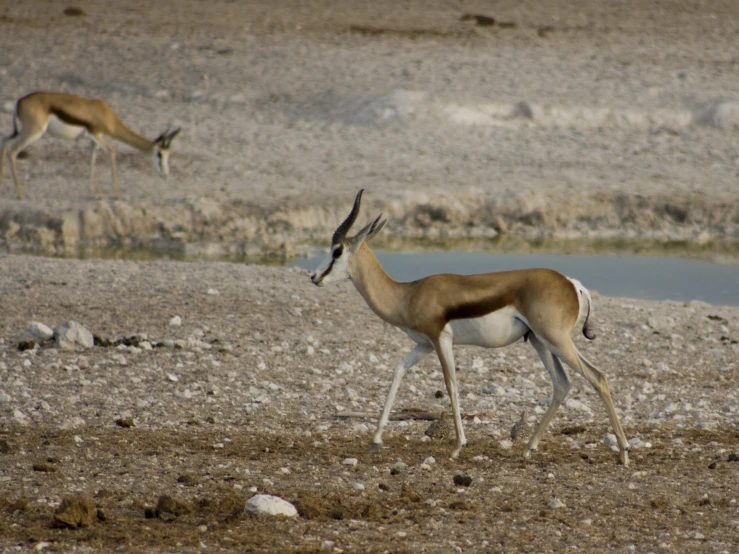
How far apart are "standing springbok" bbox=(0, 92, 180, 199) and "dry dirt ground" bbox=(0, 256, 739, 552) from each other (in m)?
5.55

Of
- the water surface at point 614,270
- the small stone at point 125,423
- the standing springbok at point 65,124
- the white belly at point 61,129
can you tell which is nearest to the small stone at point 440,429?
the small stone at point 125,423

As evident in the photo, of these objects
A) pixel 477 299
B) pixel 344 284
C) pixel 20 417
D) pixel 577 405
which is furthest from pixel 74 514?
pixel 344 284

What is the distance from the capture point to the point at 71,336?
8.97 metres

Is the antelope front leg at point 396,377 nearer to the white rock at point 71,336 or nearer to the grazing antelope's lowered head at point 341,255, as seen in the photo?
the grazing antelope's lowered head at point 341,255

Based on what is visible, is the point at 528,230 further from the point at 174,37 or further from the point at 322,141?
the point at 174,37

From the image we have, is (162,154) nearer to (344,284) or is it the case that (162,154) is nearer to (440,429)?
(344,284)

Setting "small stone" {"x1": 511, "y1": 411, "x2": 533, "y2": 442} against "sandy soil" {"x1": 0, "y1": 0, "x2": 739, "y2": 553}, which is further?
"small stone" {"x1": 511, "y1": 411, "x2": 533, "y2": 442}

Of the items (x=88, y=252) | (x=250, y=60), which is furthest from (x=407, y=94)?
(x=88, y=252)

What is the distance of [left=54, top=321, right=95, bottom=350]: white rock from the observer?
895 centimetres

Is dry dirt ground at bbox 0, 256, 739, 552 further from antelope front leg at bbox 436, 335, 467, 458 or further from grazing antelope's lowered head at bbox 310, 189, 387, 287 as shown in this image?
grazing antelope's lowered head at bbox 310, 189, 387, 287

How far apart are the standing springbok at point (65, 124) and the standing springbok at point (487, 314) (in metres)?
9.89

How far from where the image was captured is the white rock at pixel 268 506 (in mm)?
5625

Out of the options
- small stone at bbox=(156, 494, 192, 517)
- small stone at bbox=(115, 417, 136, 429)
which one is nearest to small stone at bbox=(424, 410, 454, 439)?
small stone at bbox=(115, 417, 136, 429)

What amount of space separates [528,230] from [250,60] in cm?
852
